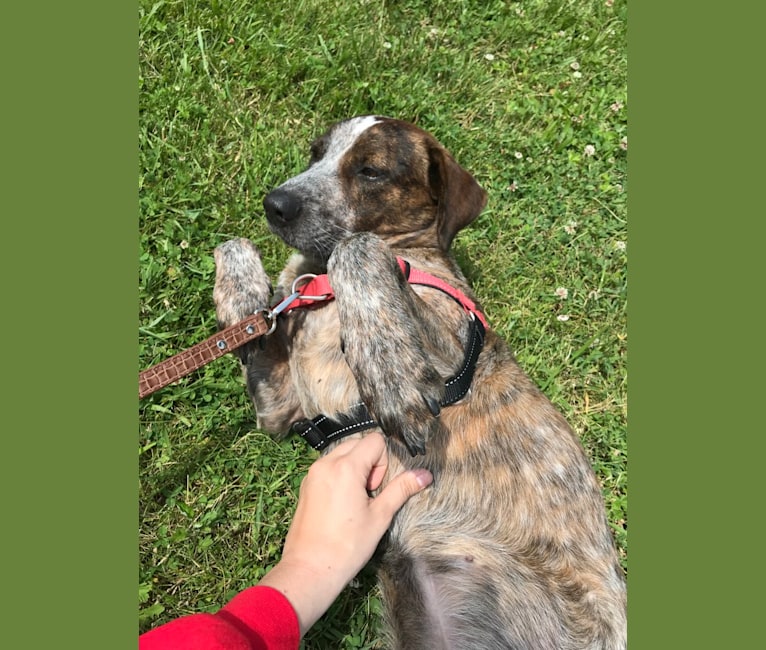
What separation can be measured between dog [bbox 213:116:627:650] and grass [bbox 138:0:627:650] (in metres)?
0.67

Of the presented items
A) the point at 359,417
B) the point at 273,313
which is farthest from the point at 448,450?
the point at 273,313

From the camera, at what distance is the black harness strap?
3076 millimetres

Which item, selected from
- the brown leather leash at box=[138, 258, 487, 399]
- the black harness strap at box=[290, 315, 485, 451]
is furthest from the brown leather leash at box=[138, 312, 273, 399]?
the black harness strap at box=[290, 315, 485, 451]

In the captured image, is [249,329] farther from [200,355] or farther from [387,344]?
[387,344]

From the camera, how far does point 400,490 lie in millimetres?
2934

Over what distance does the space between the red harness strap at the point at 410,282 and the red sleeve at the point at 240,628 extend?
1473 millimetres

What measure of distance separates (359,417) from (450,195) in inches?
60.4

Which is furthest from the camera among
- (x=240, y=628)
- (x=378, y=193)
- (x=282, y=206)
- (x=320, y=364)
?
(x=378, y=193)

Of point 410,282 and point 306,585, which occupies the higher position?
point 410,282

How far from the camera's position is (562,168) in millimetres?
5699

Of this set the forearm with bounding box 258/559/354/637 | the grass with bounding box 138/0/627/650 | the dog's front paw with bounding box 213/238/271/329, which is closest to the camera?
the forearm with bounding box 258/559/354/637

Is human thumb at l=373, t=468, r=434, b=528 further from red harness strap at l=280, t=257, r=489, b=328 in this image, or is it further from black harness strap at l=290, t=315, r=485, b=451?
red harness strap at l=280, t=257, r=489, b=328

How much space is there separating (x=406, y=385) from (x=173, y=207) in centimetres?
248

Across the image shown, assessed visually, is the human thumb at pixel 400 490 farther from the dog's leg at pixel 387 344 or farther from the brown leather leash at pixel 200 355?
the brown leather leash at pixel 200 355
